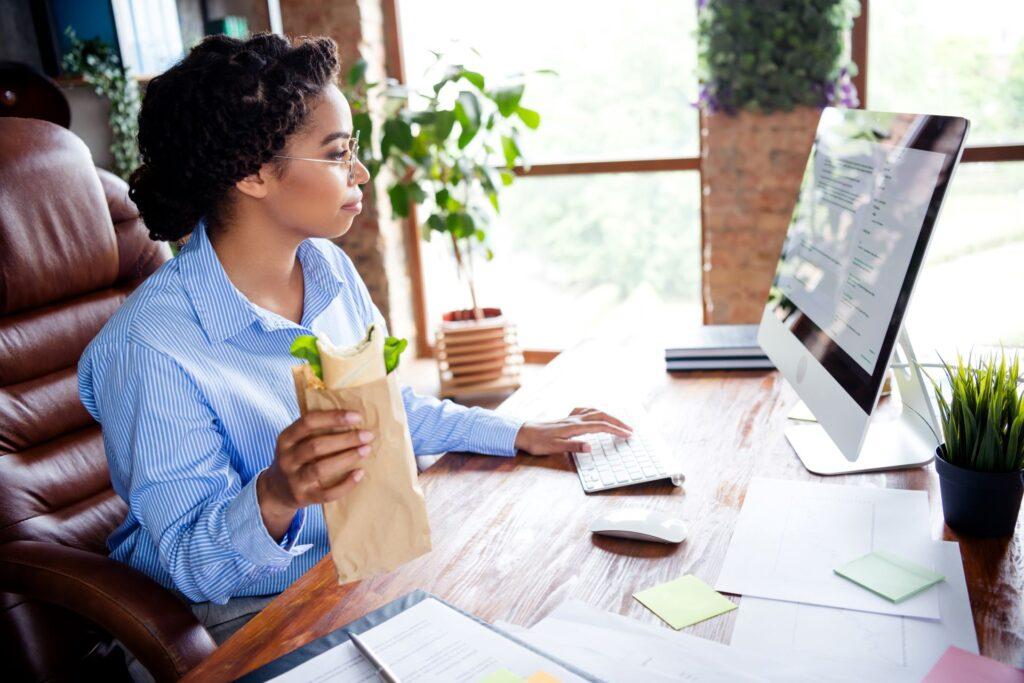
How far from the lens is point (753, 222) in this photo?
11.1 ft

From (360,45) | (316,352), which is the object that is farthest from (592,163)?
(316,352)

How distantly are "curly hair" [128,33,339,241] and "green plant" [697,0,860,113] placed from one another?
2.17m

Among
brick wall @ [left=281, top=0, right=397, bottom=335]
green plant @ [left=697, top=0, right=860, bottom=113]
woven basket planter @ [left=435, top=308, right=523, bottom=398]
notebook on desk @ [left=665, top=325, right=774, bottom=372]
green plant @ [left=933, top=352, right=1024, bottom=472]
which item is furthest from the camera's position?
brick wall @ [left=281, top=0, right=397, bottom=335]

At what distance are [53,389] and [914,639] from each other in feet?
4.48

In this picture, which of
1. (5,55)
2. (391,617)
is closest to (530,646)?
(391,617)

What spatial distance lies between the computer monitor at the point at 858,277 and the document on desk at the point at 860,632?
262 millimetres

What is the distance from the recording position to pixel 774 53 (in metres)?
3.09

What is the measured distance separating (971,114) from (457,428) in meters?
2.80

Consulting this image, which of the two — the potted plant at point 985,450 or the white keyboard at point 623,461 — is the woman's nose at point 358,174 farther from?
the potted plant at point 985,450

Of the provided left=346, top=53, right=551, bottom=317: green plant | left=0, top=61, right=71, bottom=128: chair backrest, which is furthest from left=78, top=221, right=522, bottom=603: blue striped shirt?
left=346, top=53, right=551, bottom=317: green plant

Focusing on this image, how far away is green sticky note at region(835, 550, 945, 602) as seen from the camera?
93 cm

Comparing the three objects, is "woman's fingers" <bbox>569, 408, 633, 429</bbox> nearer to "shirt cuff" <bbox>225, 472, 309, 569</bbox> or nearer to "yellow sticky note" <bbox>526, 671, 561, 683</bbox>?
"shirt cuff" <bbox>225, 472, 309, 569</bbox>

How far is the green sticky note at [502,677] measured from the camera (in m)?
0.81

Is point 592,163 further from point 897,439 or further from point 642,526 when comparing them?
point 642,526
